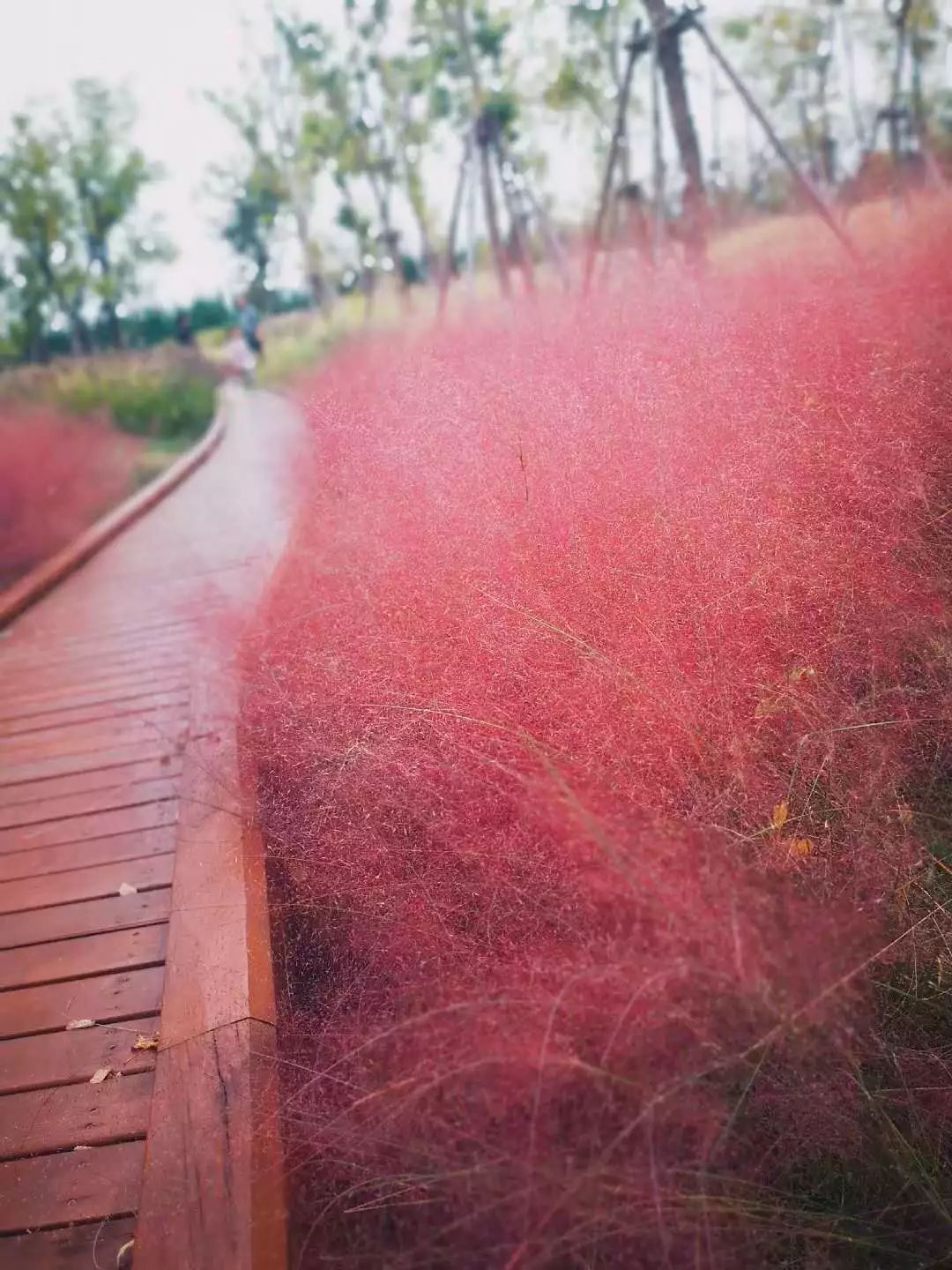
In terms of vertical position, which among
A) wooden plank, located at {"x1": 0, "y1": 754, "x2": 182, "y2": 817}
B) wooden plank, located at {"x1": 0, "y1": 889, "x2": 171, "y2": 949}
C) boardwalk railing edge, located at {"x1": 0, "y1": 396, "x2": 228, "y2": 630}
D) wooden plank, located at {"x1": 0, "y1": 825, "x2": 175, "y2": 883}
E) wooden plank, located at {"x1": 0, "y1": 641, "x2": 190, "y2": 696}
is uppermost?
boardwalk railing edge, located at {"x1": 0, "y1": 396, "x2": 228, "y2": 630}

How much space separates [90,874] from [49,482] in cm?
615

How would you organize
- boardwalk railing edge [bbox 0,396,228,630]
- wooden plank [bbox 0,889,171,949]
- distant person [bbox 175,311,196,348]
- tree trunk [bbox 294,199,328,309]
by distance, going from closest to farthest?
1. wooden plank [bbox 0,889,171,949]
2. boardwalk railing edge [bbox 0,396,228,630]
3. distant person [bbox 175,311,196,348]
4. tree trunk [bbox 294,199,328,309]

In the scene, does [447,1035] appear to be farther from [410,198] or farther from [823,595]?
[410,198]

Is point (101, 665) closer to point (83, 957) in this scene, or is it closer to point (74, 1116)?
point (83, 957)

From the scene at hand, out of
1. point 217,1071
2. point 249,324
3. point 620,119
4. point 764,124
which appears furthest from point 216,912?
point 249,324

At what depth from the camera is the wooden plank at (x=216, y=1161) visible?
53.4 inches

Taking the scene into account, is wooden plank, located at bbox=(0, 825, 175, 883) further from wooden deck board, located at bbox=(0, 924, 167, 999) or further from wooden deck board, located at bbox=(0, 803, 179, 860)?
wooden deck board, located at bbox=(0, 924, 167, 999)

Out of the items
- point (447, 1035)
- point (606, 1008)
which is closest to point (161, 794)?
point (447, 1035)

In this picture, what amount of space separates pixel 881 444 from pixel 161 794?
2.23 metres

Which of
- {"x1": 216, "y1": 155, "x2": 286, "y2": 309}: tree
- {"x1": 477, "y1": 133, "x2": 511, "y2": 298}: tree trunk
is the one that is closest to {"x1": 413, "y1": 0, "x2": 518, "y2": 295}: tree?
{"x1": 477, "y1": 133, "x2": 511, "y2": 298}: tree trunk

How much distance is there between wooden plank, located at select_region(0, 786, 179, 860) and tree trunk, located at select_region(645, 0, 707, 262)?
492cm

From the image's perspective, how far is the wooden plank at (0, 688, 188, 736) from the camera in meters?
3.46

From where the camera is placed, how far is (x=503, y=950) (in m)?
1.55

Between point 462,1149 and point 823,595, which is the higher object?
point 823,595
